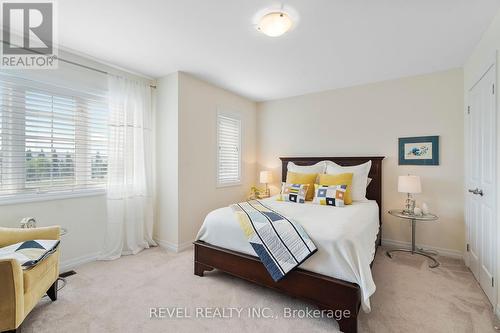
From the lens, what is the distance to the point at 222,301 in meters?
2.11

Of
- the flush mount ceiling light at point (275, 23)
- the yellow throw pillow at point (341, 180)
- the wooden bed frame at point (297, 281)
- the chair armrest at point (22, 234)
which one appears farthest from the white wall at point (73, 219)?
the yellow throw pillow at point (341, 180)

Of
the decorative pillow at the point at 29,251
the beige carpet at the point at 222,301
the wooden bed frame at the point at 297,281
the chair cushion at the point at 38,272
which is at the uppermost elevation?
the decorative pillow at the point at 29,251

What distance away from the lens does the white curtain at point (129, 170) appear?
3.06 meters

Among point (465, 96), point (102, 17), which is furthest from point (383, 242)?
point (102, 17)

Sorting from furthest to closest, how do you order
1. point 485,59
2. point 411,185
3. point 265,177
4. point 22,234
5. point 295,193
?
point 265,177
point 295,193
point 411,185
point 485,59
point 22,234

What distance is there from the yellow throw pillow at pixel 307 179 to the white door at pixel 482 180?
1.78 m

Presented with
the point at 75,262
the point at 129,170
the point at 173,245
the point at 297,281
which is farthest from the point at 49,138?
the point at 297,281

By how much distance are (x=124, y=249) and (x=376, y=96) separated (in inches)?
171

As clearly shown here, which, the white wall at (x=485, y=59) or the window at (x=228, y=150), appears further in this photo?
the window at (x=228, y=150)

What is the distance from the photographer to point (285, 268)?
6.45 ft

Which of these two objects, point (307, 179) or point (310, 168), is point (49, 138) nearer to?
point (307, 179)

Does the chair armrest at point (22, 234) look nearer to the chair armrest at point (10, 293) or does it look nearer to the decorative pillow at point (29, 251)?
the decorative pillow at point (29, 251)

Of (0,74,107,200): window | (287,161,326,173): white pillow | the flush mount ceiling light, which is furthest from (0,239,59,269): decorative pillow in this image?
(287,161,326,173): white pillow

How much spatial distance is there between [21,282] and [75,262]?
1.37 m
